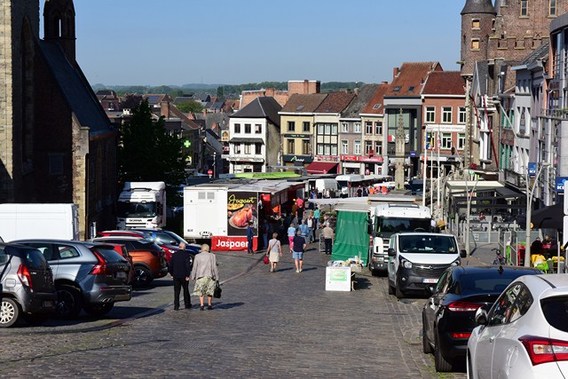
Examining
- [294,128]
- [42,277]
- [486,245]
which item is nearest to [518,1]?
[486,245]

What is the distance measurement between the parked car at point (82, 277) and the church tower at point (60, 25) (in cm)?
5497

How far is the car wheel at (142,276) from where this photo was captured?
34094 mm

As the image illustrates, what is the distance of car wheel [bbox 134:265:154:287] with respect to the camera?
3409cm

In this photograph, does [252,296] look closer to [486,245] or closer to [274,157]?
[486,245]

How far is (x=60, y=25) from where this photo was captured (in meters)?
76.6

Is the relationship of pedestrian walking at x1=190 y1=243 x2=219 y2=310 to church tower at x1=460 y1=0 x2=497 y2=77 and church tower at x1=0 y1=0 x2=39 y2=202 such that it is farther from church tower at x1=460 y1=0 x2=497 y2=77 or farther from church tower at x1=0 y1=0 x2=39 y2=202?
church tower at x1=460 y1=0 x2=497 y2=77

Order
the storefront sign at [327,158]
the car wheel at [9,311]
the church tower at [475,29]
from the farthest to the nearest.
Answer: the storefront sign at [327,158]
the church tower at [475,29]
the car wheel at [9,311]

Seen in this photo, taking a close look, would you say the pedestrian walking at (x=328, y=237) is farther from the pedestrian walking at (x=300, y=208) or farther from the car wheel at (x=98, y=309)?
the car wheel at (x=98, y=309)

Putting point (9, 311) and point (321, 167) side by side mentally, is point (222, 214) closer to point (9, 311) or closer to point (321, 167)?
point (9, 311)

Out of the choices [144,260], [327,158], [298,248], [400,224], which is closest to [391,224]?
[400,224]

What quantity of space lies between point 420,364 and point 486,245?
32.0 meters

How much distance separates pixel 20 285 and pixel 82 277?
2.76 metres

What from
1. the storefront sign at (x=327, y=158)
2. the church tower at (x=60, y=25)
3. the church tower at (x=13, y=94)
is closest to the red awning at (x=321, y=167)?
the storefront sign at (x=327, y=158)

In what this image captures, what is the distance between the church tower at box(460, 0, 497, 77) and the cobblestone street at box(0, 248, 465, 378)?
2538 inches
